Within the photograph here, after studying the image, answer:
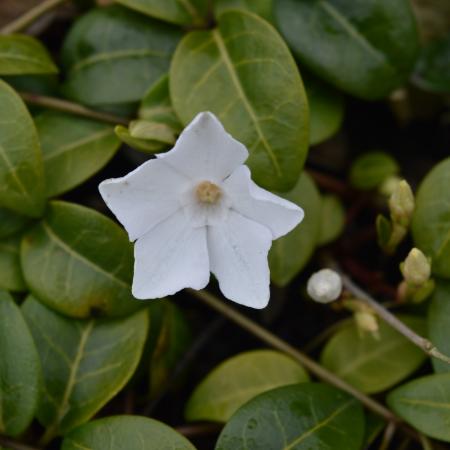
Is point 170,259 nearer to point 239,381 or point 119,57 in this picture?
point 239,381

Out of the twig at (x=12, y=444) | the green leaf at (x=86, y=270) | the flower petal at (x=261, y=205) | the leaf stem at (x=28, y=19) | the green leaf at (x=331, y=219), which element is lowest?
the twig at (x=12, y=444)

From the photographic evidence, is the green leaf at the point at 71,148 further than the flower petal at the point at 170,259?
Yes

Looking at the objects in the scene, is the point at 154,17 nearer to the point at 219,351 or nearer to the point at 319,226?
the point at 319,226

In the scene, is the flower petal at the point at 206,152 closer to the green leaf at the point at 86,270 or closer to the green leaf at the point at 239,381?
the green leaf at the point at 86,270

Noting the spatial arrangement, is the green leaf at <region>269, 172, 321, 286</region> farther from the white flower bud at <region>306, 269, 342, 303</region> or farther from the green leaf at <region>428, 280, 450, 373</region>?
the green leaf at <region>428, 280, 450, 373</region>

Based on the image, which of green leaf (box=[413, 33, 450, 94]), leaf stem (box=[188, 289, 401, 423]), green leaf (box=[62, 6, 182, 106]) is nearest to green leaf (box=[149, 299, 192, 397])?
leaf stem (box=[188, 289, 401, 423])

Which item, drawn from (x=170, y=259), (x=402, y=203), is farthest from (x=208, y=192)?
(x=402, y=203)

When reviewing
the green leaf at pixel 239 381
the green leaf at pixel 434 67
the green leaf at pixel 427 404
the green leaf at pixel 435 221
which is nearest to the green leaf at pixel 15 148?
the green leaf at pixel 239 381
